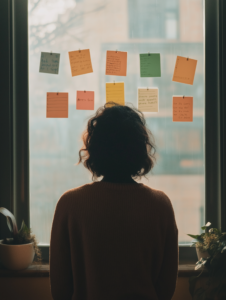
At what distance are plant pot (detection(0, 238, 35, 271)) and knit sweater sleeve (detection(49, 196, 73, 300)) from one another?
1.56ft

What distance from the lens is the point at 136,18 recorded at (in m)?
1.58

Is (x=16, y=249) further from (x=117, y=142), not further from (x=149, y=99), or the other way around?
(x=149, y=99)

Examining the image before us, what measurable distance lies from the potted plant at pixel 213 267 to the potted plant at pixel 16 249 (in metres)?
0.76

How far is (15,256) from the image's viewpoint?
1353 millimetres

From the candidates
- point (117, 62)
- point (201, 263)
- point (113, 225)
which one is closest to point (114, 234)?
point (113, 225)

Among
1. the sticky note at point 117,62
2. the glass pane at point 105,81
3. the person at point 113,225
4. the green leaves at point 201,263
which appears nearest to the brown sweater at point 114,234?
the person at point 113,225

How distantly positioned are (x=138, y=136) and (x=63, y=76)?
2.72ft

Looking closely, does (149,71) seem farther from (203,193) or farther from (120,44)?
(203,193)

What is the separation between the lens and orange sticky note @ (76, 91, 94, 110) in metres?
1.55

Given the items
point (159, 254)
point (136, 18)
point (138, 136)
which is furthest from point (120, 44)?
point (159, 254)

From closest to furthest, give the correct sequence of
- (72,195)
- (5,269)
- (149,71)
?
1. (72,195)
2. (5,269)
3. (149,71)

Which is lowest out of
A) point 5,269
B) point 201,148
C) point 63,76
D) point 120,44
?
point 5,269

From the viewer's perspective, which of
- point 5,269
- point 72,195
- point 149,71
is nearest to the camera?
point 72,195

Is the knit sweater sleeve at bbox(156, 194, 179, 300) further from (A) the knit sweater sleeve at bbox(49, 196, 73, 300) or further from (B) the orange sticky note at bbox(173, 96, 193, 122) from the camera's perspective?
(B) the orange sticky note at bbox(173, 96, 193, 122)
